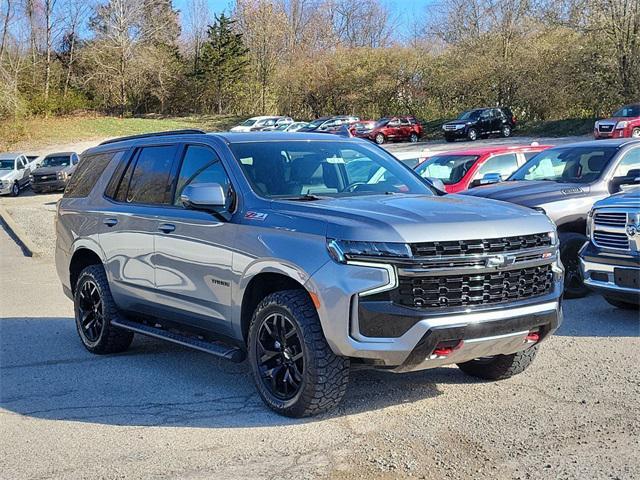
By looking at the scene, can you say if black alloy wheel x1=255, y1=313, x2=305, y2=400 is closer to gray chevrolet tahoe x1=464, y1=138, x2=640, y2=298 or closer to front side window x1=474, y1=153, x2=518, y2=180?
gray chevrolet tahoe x1=464, y1=138, x2=640, y2=298

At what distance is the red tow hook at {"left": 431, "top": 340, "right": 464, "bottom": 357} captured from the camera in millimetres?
4762

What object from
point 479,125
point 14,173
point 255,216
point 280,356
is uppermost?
point 255,216

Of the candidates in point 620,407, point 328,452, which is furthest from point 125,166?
point 620,407

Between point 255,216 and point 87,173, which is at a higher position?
point 87,173

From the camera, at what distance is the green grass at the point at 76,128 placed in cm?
4806

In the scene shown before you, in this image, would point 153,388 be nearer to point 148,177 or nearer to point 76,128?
point 148,177

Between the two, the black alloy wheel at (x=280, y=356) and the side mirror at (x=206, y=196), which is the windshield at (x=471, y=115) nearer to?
the side mirror at (x=206, y=196)

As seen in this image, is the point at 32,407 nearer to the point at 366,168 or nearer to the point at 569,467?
the point at 366,168

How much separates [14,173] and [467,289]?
30.4m

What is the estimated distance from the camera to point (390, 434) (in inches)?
191

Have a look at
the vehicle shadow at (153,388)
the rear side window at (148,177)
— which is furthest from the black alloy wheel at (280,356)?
the rear side window at (148,177)

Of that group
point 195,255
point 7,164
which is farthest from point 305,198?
point 7,164

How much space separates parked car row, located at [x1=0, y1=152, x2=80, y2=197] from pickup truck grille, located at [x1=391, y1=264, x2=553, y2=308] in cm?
2636

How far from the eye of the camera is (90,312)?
7.38 m
